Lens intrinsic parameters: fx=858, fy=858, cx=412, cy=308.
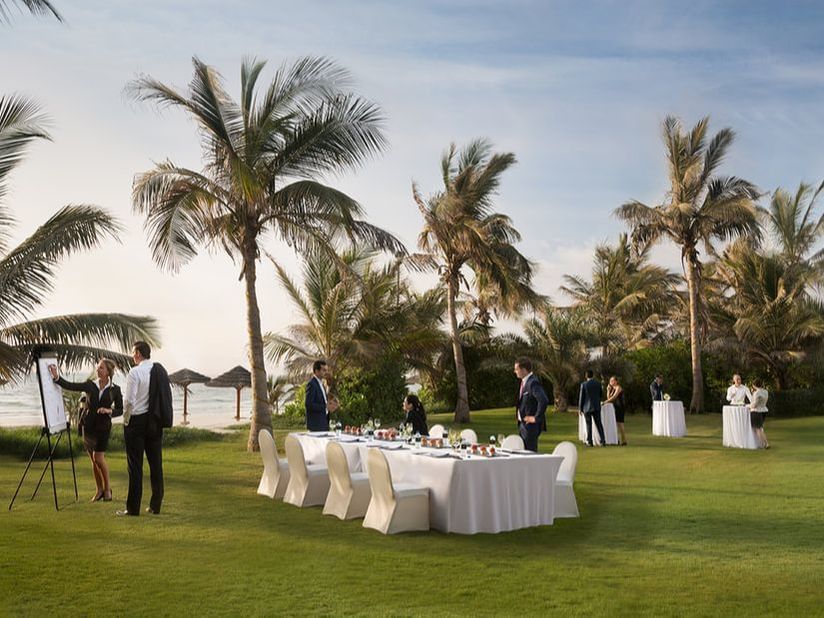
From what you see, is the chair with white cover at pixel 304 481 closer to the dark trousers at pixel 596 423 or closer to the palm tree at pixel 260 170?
the palm tree at pixel 260 170

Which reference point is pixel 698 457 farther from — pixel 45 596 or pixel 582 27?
pixel 45 596

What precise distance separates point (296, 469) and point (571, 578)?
4417mm

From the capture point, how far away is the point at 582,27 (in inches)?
665

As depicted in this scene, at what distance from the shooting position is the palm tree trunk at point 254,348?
53.8 ft

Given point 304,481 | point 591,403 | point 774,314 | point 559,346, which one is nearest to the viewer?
point 304,481

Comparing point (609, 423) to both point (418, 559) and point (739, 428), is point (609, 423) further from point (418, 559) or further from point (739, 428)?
point (418, 559)

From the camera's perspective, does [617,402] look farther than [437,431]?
Yes

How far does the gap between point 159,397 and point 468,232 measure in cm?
1552

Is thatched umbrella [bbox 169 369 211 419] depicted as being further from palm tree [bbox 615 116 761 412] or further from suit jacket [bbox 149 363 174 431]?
suit jacket [bbox 149 363 174 431]

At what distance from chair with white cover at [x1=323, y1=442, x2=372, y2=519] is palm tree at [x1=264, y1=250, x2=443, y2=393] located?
12.1 metres

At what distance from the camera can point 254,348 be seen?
54.1 ft

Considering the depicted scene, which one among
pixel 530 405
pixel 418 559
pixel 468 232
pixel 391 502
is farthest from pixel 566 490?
pixel 468 232

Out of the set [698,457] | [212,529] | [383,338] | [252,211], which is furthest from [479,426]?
[212,529]

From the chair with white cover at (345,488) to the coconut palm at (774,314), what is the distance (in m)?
22.1
